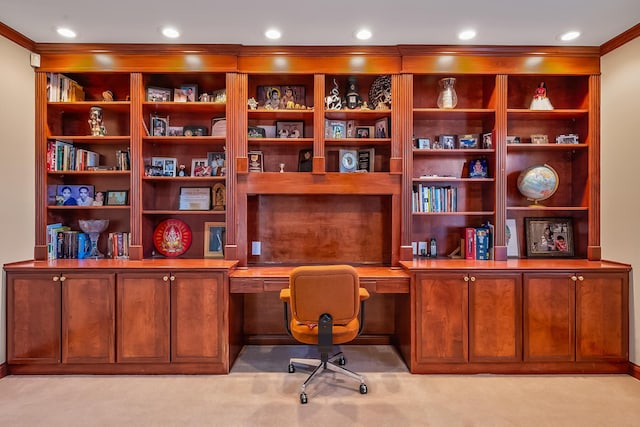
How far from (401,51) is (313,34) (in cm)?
80

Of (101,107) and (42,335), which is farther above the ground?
(101,107)

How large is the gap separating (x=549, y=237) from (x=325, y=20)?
2825 mm

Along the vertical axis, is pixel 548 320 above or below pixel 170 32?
below

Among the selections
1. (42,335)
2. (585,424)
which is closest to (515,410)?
(585,424)

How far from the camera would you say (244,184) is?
3283 millimetres

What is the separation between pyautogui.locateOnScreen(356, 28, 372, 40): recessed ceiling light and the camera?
9.73 ft

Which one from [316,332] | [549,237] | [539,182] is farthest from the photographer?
[549,237]

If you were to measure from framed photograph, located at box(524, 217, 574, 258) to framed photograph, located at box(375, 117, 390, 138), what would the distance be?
161 centimetres

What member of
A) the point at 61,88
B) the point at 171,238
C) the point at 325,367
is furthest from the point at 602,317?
the point at 61,88

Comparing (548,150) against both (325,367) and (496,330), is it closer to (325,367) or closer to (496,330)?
(496,330)

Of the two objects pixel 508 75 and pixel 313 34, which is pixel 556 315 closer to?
pixel 508 75

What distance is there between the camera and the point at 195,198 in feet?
11.6

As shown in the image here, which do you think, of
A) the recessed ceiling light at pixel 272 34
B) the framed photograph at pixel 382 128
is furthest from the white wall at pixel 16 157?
the framed photograph at pixel 382 128

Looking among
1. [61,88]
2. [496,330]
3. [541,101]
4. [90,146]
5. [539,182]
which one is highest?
[61,88]
